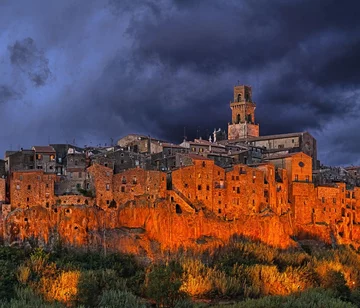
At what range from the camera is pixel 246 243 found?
3093 inches

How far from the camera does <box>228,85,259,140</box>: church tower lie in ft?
395

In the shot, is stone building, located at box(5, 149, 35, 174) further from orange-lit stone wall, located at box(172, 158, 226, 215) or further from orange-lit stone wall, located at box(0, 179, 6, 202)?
orange-lit stone wall, located at box(172, 158, 226, 215)

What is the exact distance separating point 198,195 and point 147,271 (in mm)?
14366

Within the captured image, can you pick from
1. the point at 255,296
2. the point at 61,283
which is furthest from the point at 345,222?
the point at 61,283

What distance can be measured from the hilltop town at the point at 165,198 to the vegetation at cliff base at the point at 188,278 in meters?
2.15

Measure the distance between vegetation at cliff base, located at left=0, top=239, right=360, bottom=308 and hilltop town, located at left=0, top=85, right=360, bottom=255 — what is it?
215cm

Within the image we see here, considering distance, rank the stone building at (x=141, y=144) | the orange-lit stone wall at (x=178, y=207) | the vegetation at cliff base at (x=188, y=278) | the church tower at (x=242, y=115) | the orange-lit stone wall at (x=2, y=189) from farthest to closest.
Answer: the church tower at (x=242, y=115), the stone building at (x=141, y=144), the orange-lit stone wall at (x=2, y=189), the orange-lit stone wall at (x=178, y=207), the vegetation at cliff base at (x=188, y=278)

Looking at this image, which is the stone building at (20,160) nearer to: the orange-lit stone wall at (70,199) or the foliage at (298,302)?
A: the orange-lit stone wall at (70,199)

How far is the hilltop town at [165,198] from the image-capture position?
7312 cm

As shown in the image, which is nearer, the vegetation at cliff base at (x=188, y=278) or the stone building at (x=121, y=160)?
the vegetation at cliff base at (x=188, y=278)

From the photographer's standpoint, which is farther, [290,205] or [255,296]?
[290,205]

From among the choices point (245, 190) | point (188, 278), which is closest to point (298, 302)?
point (188, 278)

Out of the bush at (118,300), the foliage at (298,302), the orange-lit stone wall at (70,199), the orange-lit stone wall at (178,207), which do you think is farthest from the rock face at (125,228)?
the foliage at (298,302)

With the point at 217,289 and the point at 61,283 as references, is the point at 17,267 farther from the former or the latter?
the point at 217,289
